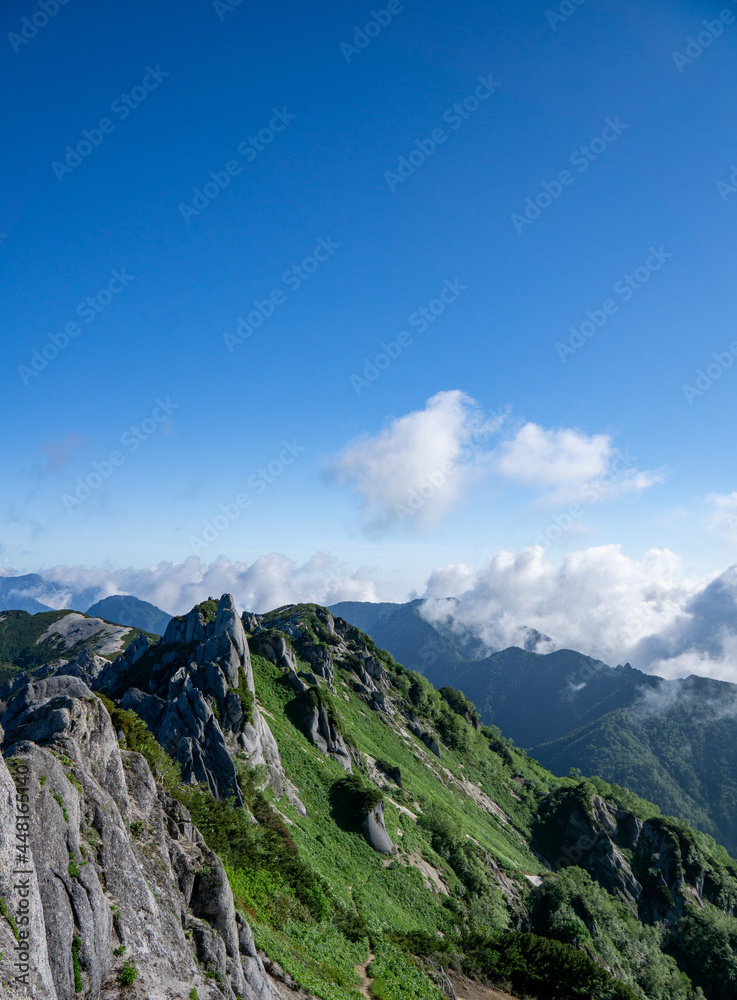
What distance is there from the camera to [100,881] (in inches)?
675

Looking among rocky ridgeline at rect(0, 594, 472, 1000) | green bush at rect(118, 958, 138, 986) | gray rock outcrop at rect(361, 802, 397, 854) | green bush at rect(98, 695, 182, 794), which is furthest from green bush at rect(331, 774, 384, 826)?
green bush at rect(118, 958, 138, 986)

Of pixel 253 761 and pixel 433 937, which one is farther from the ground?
pixel 253 761

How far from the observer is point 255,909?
2845cm

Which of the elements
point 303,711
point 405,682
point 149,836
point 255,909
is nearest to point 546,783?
point 405,682

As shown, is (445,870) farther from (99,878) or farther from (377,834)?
(99,878)

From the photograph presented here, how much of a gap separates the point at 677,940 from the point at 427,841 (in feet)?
175

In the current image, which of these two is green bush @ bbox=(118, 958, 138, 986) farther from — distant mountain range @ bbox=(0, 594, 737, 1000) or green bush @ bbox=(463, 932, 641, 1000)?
green bush @ bbox=(463, 932, 641, 1000)

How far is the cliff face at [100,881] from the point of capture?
13.6 meters

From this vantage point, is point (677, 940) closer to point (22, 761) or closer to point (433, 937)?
point (433, 937)

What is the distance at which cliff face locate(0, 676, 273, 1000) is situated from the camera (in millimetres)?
13586

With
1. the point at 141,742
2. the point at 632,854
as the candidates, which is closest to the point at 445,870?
the point at 141,742

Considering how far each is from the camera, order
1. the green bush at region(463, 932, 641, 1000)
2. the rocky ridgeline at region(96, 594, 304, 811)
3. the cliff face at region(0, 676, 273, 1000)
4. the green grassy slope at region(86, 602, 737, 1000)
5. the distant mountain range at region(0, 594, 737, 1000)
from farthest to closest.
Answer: the rocky ridgeline at region(96, 594, 304, 811), the green bush at region(463, 932, 641, 1000), the green grassy slope at region(86, 602, 737, 1000), the distant mountain range at region(0, 594, 737, 1000), the cliff face at region(0, 676, 273, 1000)

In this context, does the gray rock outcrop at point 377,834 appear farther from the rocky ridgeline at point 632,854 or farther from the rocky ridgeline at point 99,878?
the rocky ridgeline at point 632,854

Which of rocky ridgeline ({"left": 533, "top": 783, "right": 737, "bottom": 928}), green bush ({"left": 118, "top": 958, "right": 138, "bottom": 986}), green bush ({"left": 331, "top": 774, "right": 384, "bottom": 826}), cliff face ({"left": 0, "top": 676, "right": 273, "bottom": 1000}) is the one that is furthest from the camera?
rocky ridgeline ({"left": 533, "top": 783, "right": 737, "bottom": 928})
